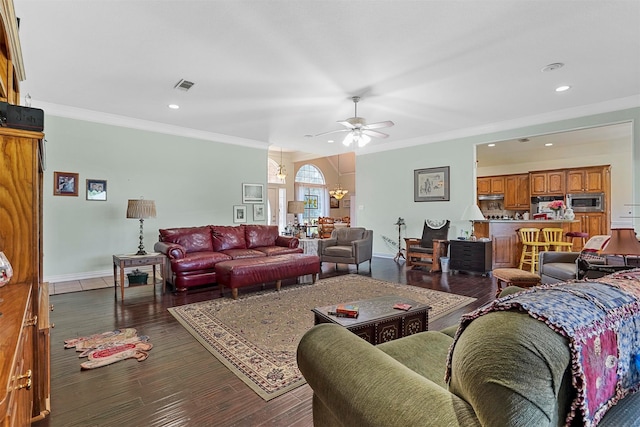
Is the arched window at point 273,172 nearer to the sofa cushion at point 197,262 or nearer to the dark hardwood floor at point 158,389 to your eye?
the sofa cushion at point 197,262

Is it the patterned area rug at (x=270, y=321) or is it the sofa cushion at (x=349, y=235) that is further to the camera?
the sofa cushion at (x=349, y=235)

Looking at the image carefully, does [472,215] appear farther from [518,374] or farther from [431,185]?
[518,374]

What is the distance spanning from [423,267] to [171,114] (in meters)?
5.36

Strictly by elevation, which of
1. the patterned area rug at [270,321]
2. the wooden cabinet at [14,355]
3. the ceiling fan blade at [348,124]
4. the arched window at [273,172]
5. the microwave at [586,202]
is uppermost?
the arched window at [273,172]

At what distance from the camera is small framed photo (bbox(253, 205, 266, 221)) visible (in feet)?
23.0

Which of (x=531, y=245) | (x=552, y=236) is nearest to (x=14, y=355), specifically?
(x=531, y=245)

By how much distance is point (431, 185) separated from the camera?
663 centimetres

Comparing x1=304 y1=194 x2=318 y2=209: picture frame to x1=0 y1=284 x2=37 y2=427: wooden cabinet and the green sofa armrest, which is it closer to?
x1=0 y1=284 x2=37 y2=427: wooden cabinet

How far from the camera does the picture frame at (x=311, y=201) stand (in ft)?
40.5

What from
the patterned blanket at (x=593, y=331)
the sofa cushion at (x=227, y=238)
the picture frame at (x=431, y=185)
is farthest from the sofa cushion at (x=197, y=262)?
the picture frame at (x=431, y=185)

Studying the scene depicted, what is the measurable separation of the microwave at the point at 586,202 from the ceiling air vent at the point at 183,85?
8.80 m

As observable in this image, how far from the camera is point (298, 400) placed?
1.85m

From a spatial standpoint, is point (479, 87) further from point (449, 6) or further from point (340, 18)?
point (340, 18)

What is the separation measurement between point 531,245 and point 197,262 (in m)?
5.59
